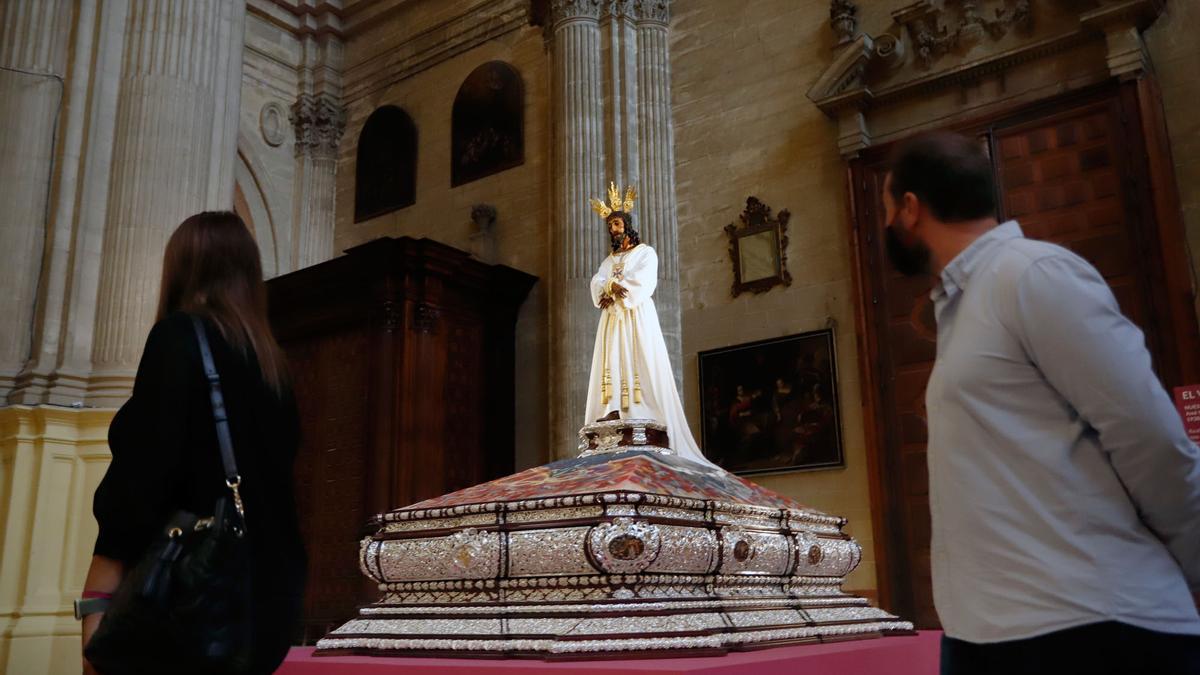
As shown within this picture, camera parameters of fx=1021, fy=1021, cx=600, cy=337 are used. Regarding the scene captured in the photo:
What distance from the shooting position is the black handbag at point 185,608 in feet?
5.48

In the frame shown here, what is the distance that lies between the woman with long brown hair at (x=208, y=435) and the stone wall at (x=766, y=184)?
7271 mm

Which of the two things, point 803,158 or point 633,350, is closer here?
point 633,350

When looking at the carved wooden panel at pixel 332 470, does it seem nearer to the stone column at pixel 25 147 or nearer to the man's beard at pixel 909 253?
the stone column at pixel 25 147

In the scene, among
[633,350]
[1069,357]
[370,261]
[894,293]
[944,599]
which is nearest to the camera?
[1069,357]

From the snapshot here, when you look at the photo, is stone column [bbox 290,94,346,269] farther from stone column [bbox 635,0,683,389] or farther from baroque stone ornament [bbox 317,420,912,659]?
baroque stone ornament [bbox 317,420,912,659]

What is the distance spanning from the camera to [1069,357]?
1493 millimetres

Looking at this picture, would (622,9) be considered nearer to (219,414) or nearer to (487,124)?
(487,124)

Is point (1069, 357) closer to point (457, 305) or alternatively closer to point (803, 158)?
point (803, 158)

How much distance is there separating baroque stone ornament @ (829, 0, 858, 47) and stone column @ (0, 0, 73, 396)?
20.7ft

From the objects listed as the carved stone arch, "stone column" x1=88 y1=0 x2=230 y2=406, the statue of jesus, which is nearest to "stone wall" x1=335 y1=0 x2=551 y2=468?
the carved stone arch

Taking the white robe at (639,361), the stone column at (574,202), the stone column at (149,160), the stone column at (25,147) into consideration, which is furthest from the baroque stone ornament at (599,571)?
the stone column at (574,202)

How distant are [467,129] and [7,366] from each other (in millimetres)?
7502

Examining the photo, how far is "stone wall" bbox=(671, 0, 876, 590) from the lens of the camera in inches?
355

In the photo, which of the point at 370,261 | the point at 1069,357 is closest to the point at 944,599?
the point at 1069,357
